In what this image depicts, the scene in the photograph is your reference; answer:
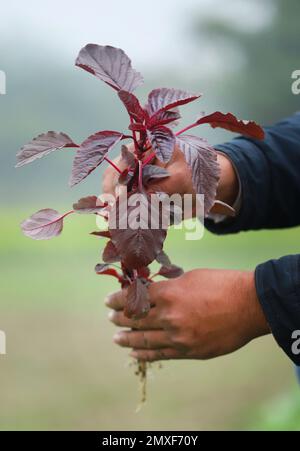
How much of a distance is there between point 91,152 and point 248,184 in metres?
0.50

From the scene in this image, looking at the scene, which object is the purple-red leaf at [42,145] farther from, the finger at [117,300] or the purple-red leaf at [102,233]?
the finger at [117,300]

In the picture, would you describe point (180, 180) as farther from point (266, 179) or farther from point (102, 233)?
point (266, 179)

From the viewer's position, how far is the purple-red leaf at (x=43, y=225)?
3.43 feet

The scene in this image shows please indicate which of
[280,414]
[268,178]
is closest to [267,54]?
[280,414]

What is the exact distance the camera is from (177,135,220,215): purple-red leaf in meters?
0.93

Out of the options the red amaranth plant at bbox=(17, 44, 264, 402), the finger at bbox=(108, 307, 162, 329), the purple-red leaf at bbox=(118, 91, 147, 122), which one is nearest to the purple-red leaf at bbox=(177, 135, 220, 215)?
the red amaranth plant at bbox=(17, 44, 264, 402)

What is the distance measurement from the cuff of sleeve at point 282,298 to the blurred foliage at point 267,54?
7.96m

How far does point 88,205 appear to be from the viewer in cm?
105

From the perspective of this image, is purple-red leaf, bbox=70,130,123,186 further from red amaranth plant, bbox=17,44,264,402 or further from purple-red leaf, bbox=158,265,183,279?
purple-red leaf, bbox=158,265,183,279

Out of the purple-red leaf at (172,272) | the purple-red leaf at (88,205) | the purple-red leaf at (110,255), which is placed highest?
the purple-red leaf at (88,205)

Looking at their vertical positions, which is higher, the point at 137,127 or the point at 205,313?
the point at 137,127

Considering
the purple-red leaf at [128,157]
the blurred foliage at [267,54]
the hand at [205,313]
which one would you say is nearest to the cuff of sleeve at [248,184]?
the hand at [205,313]

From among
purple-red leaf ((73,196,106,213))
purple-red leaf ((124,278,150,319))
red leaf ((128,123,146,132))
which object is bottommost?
purple-red leaf ((124,278,150,319))

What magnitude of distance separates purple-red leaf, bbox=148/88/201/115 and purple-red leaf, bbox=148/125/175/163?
5 centimetres
